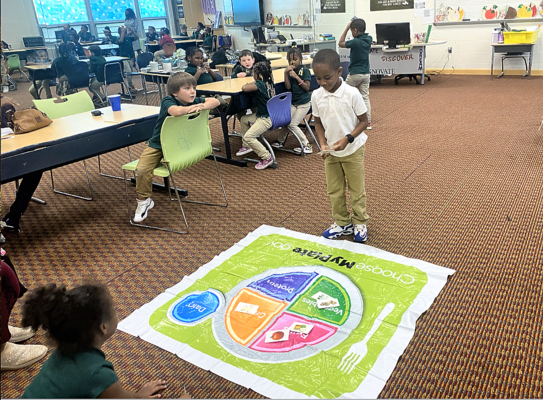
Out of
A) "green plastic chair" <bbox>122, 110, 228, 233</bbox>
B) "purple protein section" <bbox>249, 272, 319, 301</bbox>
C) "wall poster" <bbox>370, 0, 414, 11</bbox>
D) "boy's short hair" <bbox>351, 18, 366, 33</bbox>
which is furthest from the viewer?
"wall poster" <bbox>370, 0, 414, 11</bbox>

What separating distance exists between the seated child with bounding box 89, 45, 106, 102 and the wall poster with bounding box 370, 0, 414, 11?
17.9 feet

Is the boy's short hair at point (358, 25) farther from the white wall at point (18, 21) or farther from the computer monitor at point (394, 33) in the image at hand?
the white wall at point (18, 21)

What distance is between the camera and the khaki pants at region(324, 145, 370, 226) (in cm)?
269

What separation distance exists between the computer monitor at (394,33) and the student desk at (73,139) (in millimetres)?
5432

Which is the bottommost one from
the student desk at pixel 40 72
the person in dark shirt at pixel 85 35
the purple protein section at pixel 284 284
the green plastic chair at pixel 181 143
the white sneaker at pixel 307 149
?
the purple protein section at pixel 284 284

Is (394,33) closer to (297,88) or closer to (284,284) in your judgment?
(297,88)

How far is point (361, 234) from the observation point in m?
2.83

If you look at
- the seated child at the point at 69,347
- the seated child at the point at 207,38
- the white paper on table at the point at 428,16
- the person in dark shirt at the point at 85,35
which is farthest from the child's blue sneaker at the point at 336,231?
the white paper on table at the point at 428,16

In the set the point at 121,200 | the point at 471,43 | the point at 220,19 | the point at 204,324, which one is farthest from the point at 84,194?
the point at 471,43

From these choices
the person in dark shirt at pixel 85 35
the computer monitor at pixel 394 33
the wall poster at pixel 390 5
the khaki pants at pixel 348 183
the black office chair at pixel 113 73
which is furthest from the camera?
the wall poster at pixel 390 5

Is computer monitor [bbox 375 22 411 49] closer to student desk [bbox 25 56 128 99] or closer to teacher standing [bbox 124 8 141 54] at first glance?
teacher standing [bbox 124 8 141 54]

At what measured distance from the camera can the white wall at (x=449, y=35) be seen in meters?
8.05

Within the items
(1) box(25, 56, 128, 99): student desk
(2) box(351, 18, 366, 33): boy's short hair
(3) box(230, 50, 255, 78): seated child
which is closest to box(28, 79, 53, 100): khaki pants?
(1) box(25, 56, 128, 99): student desk

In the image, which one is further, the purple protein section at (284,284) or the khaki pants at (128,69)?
the khaki pants at (128,69)
